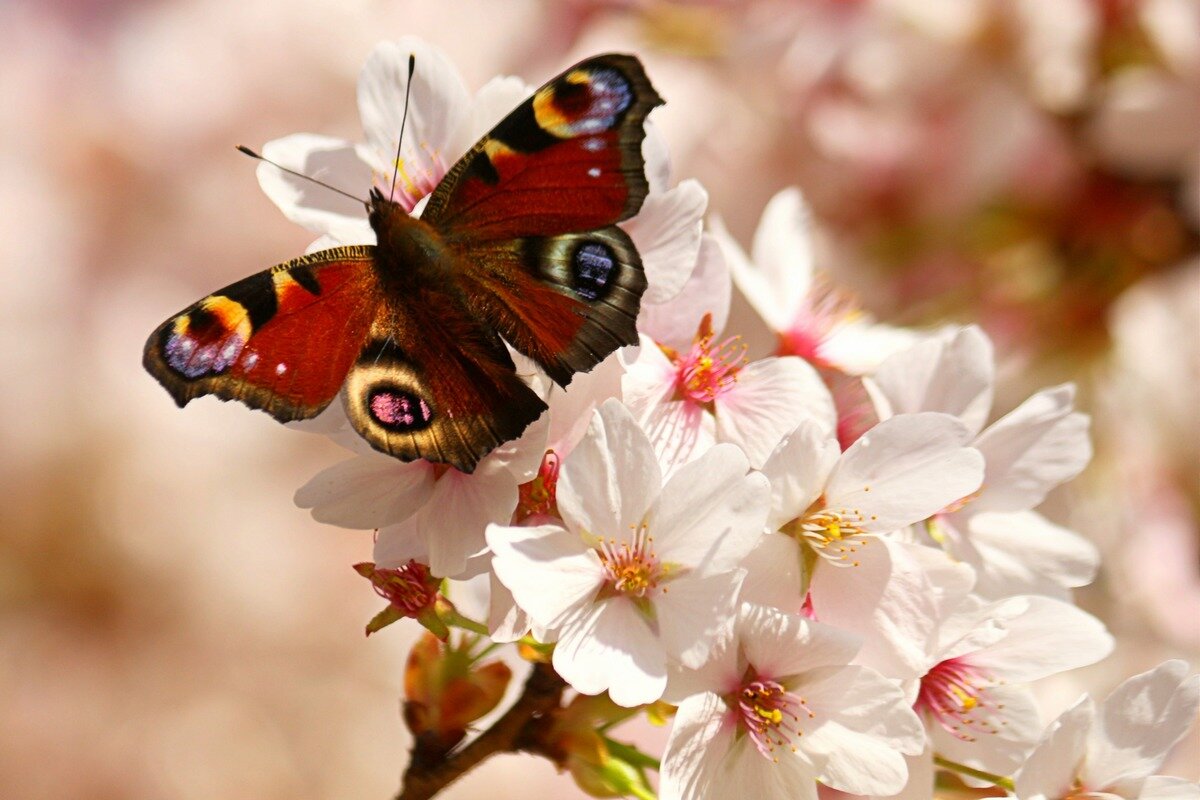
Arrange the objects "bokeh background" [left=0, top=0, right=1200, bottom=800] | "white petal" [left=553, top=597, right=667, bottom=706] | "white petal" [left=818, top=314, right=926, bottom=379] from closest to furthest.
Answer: "white petal" [left=553, top=597, right=667, bottom=706]
"white petal" [left=818, top=314, right=926, bottom=379]
"bokeh background" [left=0, top=0, right=1200, bottom=800]

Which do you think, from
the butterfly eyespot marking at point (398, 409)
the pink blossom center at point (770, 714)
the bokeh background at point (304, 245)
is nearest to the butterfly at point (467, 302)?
the butterfly eyespot marking at point (398, 409)

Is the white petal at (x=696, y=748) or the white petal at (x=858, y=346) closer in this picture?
the white petal at (x=696, y=748)

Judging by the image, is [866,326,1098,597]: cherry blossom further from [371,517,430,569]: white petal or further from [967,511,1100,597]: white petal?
[371,517,430,569]: white petal

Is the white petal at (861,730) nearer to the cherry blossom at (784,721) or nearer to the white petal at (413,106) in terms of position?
the cherry blossom at (784,721)

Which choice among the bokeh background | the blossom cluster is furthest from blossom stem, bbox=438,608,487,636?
the bokeh background

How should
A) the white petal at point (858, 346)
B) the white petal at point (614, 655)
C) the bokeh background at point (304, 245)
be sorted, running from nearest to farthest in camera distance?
the white petal at point (614, 655)
the white petal at point (858, 346)
the bokeh background at point (304, 245)

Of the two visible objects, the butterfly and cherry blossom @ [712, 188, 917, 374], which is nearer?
the butterfly
